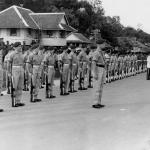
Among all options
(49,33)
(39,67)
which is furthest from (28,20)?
(39,67)

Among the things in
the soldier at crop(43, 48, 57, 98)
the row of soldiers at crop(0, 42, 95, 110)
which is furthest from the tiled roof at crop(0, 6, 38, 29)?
the soldier at crop(43, 48, 57, 98)

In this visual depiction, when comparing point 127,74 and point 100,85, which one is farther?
point 127,74

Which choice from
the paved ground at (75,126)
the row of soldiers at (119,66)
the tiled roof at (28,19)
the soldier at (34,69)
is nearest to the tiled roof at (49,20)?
the tiled roof at (28,19)

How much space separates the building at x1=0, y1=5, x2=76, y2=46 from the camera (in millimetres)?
55969

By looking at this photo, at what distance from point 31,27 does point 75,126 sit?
157ft

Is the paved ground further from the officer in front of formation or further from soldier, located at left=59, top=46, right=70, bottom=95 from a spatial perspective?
the officer in front of formation

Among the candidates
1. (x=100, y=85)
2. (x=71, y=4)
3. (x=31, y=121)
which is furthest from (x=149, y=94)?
(x=71, y=4)

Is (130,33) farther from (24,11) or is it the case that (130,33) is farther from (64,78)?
(64,78)

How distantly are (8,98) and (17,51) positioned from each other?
3.01 meters

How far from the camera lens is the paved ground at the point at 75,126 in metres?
8.06

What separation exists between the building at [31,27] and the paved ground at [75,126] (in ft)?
137

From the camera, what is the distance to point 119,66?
91.1 feet

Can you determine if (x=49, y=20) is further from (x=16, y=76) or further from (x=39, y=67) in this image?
(x=16, y=76)

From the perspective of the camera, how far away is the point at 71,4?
71438mm
